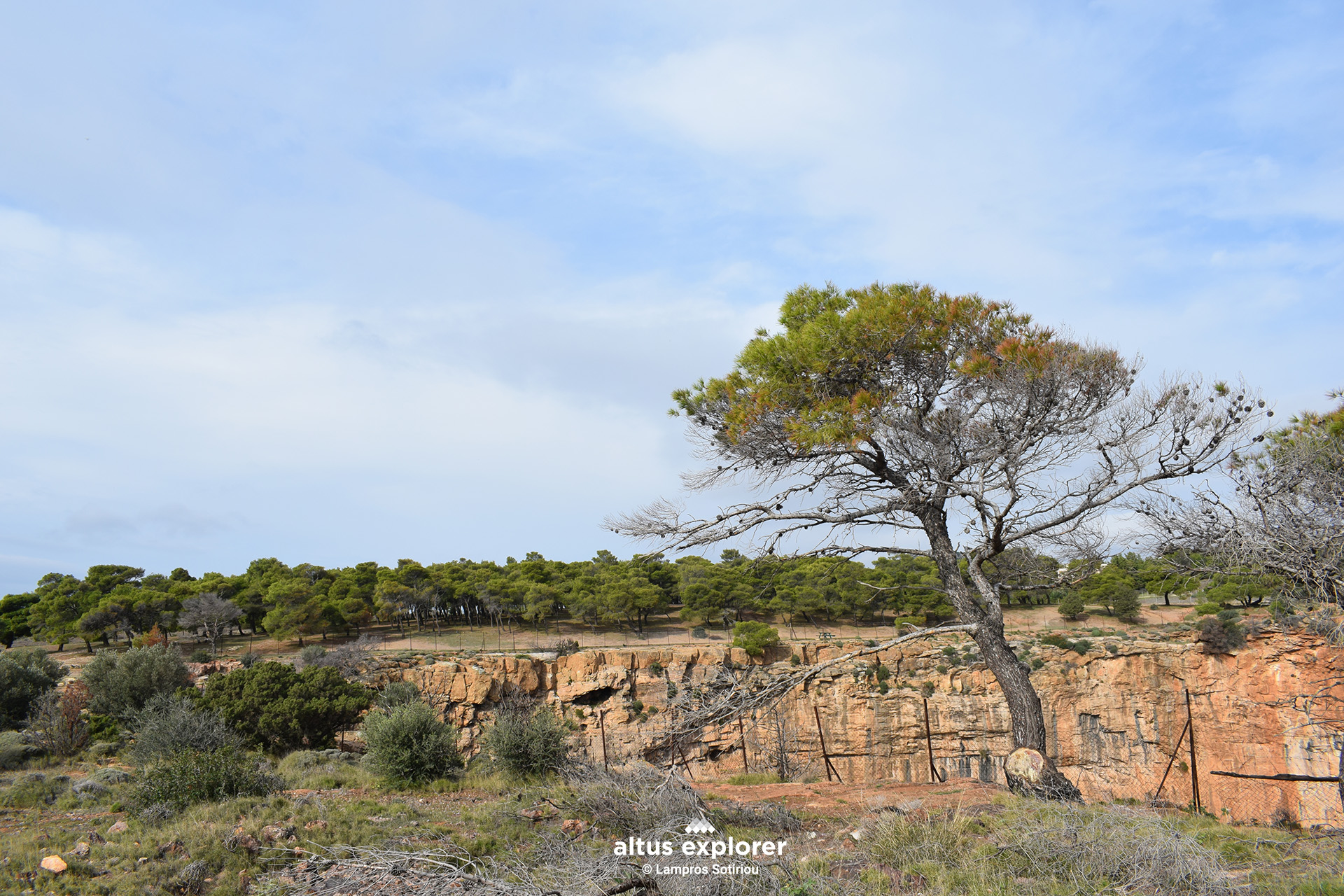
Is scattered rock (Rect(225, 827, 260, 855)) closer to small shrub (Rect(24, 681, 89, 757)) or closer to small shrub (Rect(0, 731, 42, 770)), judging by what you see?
small shrub (Rect(0, 731, 42, 770))

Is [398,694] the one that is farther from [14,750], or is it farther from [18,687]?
[18,687]

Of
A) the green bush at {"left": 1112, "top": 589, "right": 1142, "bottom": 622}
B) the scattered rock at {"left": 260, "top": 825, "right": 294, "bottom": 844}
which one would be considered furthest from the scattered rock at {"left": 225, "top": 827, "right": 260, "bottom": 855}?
the green bush at {"left": 1112, "top": 589, "right": 1142, "bottom": 622}

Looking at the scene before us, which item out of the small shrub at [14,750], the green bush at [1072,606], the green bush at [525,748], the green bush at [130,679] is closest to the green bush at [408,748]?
the green bush at [525,748]

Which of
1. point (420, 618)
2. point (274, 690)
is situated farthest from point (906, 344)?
A: point (420, 618)

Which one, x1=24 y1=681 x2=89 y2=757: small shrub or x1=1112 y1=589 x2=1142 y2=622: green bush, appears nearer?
x1=24 y1=681 x2=89 y2=757: small shrub

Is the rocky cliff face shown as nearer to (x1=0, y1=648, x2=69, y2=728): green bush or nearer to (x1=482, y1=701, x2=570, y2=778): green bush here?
(x1=482, y1=701, x2=570, y2=778): green bush

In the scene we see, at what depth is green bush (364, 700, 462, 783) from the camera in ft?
36.1

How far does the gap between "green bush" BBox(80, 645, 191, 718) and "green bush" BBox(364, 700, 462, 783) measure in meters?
12.2

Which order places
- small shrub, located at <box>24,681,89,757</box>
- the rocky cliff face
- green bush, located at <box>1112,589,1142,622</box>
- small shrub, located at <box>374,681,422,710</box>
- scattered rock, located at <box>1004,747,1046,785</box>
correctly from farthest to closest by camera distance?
1. green bush, located at <box>1112,589,1142,622</box>
2. small shrub, located at <box>374,681,422,710</box>
3. the rocky cliff face
4. small shrub, located at <box>24,681,89,757</box>
5. scattered rock, located at <box>1004,747,1046,785</box>

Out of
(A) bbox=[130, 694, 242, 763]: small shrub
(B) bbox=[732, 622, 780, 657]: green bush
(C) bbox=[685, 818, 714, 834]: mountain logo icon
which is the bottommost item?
(B) bbox=[732, 622, 780, 657]: green bush

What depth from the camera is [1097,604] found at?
35.5m

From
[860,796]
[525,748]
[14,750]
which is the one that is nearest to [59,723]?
[14,750]

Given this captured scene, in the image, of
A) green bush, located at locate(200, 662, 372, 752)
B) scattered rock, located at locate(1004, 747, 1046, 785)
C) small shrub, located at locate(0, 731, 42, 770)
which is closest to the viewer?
scattered rock, located at locate(1004, 747, 1046, 785)

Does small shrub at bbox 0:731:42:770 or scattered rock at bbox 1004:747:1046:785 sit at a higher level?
scattered rock at bbox 1004:747:1046:785
